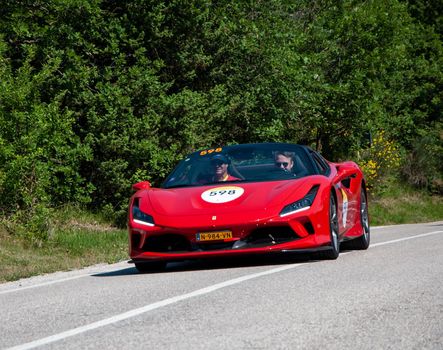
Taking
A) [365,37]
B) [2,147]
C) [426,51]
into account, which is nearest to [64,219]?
[2,147]

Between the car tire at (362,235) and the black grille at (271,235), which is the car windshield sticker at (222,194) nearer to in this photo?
the black grille at (271,235)

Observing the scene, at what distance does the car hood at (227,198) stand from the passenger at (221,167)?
0.42m

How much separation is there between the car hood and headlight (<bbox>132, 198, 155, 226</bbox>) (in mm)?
78

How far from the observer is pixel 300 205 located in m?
9.94

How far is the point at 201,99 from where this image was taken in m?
21.8

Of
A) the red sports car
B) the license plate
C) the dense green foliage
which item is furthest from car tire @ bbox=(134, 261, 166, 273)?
the dense green foliage

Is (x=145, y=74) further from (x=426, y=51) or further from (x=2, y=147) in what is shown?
(x=426, y=51)

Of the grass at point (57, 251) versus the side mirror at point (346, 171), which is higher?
the side mirror at point (346, 171)

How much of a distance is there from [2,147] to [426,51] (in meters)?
38.8

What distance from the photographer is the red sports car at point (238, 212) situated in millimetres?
9734

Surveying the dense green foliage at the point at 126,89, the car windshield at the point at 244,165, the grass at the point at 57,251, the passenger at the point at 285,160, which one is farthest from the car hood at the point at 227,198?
the dense green foliage at the point at 126,89

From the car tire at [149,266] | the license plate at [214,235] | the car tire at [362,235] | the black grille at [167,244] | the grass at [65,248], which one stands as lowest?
the grass at [65,248]

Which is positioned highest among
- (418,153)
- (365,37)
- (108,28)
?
(108,28)

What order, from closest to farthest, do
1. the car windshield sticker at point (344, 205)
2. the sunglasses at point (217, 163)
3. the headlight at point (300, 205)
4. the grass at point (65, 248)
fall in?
the headlight at point (300, 205), the sunglasses at point (217, 163), the car windshield sticker at point (344, 205), the grass at point (65, 248)
